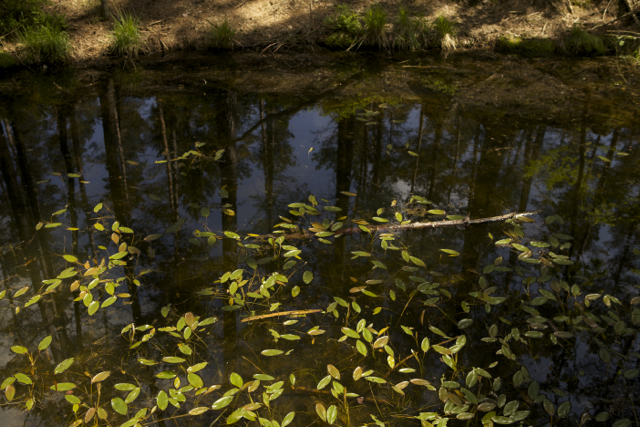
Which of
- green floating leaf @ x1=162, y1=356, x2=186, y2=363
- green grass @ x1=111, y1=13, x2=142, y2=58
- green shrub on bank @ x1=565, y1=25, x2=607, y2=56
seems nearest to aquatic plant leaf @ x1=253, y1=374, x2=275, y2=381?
green floating leaf @ x1=162, y1=356, x2=186, y2=363

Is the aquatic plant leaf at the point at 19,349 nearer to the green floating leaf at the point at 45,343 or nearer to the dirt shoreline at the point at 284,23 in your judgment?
the green floating leaf at the point at 45,343

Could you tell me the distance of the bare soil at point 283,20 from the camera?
312 inches

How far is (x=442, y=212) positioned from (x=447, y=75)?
171 inches

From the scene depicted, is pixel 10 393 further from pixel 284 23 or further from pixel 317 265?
pixel 284 23

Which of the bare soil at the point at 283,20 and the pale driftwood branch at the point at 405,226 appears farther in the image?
the bare soil at the point at 283,20

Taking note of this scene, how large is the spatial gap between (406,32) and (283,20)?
2645 mm

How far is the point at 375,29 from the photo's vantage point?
26.6 ft

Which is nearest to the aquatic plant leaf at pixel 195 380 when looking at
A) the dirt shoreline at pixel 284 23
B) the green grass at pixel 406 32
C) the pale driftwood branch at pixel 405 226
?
the pale driftwood branch at pixel 405 226

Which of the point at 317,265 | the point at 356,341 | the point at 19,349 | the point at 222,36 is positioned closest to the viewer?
the point at 19,349

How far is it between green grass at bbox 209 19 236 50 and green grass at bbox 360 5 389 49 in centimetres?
259

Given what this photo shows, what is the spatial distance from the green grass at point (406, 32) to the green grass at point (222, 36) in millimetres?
3217

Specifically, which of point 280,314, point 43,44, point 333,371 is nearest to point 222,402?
point 333,371

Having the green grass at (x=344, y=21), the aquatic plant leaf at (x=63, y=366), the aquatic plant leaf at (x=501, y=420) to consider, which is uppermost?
the green grass at (x=344, y=21)

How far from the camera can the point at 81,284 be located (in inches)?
118
